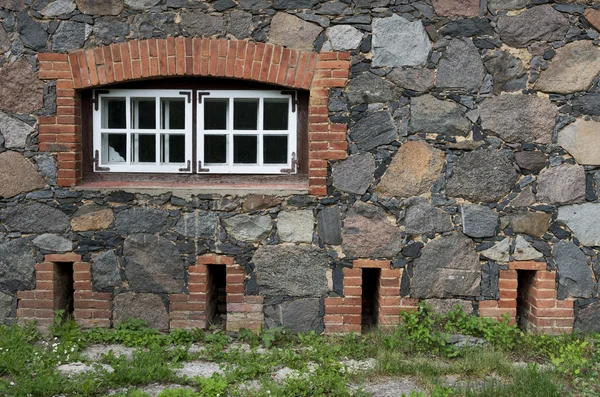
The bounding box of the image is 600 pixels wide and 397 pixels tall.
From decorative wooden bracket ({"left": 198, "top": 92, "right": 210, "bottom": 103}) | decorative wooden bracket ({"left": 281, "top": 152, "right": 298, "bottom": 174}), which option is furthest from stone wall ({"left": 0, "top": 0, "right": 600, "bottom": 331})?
decorative wooden bracket ({"left": 198, "top": 92, "right": 210, "bottom": 103})

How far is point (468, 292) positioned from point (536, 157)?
1.28 m

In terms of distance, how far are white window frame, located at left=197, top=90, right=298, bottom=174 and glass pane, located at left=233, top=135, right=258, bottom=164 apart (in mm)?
37

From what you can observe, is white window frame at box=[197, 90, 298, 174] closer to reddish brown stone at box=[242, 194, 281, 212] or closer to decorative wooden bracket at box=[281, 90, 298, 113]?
decorative wooden bracket at box=[281, 90, 298, 113]

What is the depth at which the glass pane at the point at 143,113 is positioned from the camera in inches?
190

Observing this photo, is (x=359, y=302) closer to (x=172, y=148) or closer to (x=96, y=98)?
(x=172, y=148)

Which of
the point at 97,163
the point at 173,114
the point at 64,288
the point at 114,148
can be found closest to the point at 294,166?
the point at 173,114

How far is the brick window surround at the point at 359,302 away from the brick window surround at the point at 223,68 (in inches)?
29.8

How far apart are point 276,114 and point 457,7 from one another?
176cm

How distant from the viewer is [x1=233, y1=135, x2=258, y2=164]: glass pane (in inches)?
190

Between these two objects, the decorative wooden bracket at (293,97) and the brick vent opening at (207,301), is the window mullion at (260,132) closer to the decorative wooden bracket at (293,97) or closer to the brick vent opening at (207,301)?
the decorative wooden bracket at (293,97)

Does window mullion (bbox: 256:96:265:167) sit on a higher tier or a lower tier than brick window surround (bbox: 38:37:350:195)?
lower

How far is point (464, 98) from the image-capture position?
4.53 metres

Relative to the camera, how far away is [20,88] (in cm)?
459

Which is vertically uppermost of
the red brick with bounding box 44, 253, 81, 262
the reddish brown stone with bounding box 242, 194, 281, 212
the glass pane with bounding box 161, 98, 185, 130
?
the glass pane with bounding box 161, 98, 185, 130
